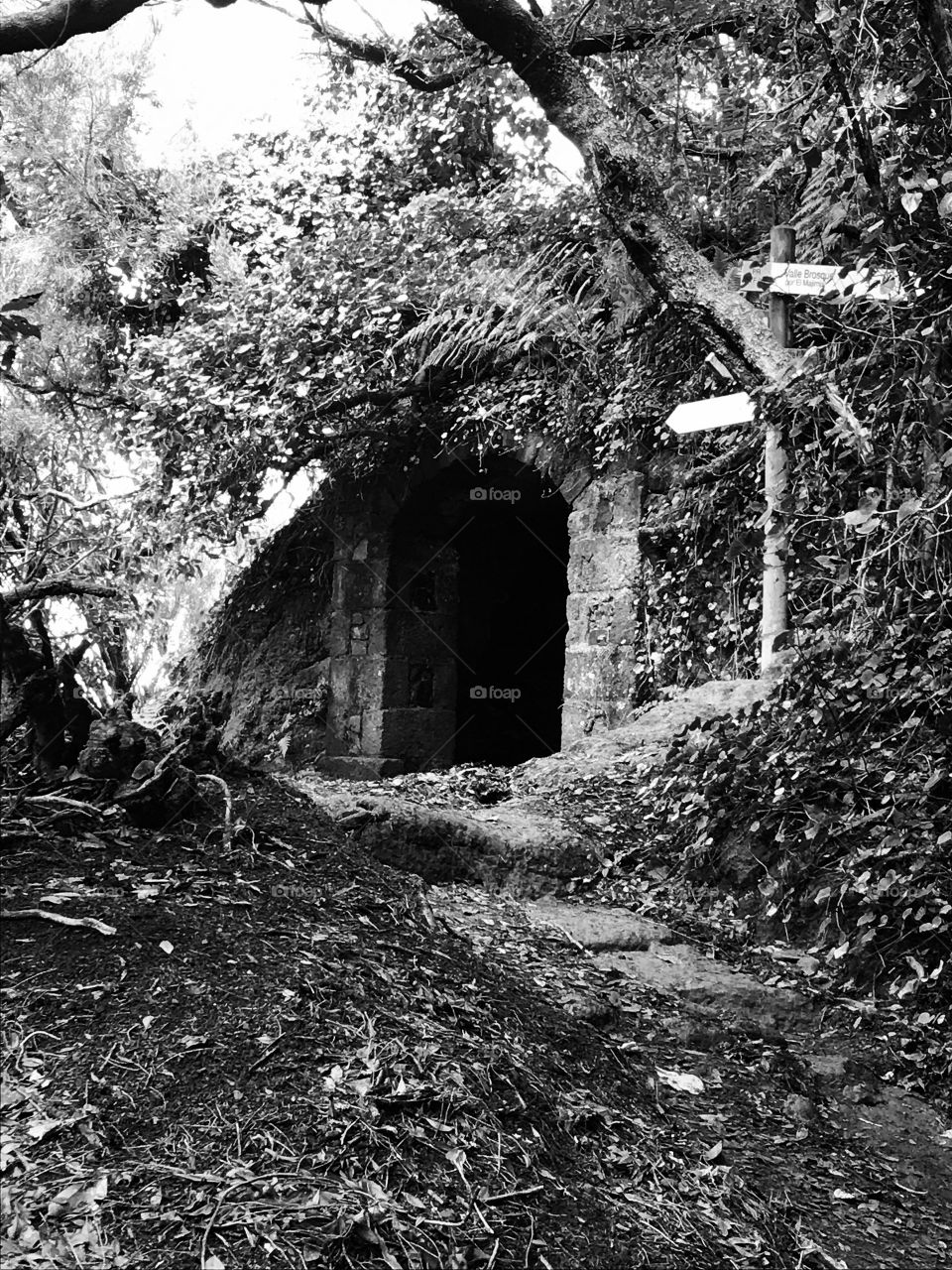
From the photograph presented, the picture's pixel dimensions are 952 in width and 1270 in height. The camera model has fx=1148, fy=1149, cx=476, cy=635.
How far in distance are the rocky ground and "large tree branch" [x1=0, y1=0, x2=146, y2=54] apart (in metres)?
2.62

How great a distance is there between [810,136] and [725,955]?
3.35 meters

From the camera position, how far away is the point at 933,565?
12.6 ft

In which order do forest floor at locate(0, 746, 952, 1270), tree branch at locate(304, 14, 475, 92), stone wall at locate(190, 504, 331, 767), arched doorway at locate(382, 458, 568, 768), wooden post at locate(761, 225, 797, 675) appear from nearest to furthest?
forest floor at locate(0, 746, 952, 1270)
wooden post at locate(761, 225, 797, 675)
tree branch at locate(304, 14, 475, 92)
arched doorway at locate(382, 458, 568, 768)
stone wall at locate(190, 504, 331, 767)

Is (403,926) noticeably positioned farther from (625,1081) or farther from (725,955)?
(725,955)

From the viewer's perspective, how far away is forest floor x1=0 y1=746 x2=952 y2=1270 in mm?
1848

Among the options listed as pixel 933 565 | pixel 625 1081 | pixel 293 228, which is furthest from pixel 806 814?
pixel 293 228

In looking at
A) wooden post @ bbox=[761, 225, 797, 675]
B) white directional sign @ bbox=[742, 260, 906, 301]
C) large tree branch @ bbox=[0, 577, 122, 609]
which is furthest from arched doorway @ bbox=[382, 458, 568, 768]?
large tree branch @ bbox=[0, 577, 122, 609]

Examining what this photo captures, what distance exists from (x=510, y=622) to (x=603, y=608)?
3.68 metres

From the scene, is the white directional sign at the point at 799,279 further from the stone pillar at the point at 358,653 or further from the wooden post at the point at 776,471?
the stone pillar at the point at 358,653

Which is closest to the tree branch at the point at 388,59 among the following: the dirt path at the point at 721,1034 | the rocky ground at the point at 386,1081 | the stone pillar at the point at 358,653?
the stone pillar at the point at 358,653

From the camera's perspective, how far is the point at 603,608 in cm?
717

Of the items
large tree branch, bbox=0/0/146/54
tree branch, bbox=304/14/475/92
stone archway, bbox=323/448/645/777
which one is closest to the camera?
large tree branch, bbox=0/0/146/54

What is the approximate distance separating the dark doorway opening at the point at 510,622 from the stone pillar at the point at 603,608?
1721 mm

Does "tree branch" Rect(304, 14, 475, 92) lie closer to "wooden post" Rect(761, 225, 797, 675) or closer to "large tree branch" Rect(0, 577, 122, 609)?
"wooden post" Rect(761, 225, 797, 675)
